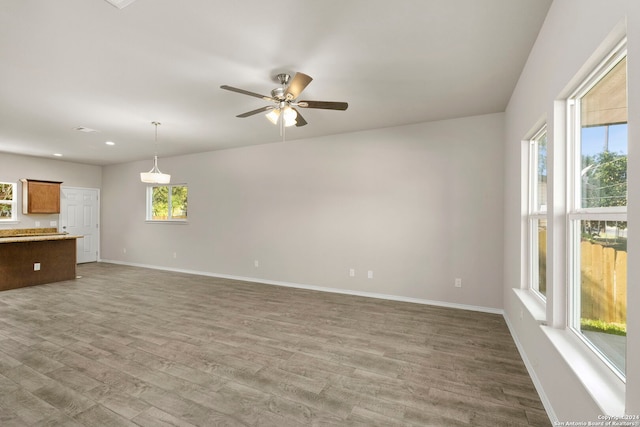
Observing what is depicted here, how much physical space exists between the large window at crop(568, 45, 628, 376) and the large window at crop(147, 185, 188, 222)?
684cm

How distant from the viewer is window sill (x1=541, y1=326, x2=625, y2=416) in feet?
3.86

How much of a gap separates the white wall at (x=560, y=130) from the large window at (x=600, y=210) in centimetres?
9

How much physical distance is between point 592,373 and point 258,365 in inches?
89.6

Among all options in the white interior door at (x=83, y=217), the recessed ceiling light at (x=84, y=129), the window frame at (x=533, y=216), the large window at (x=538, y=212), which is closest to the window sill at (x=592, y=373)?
the large window at (x=538, y=212)

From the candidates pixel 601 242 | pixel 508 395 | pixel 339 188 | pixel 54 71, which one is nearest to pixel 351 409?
pixel 508 395

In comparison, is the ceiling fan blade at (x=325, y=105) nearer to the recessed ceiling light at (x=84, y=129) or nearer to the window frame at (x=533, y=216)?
the window frame at (x=533, y=216)

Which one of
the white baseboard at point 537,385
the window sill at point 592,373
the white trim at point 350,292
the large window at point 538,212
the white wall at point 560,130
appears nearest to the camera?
the white wall at point 560,130

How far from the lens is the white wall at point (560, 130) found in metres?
1.03

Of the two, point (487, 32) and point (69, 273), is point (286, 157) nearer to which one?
point (487, 32)

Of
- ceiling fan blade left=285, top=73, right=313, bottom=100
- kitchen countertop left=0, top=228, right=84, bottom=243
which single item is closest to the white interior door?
kitchen countertop left=0, top=228, right=84, bottom=243

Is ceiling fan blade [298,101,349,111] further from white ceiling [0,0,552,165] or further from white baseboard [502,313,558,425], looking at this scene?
white baseboard [502,313,558,425]

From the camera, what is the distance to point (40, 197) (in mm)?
6867

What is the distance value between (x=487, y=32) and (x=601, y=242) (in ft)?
5.53

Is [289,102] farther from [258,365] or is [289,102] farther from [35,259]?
[35,259]
